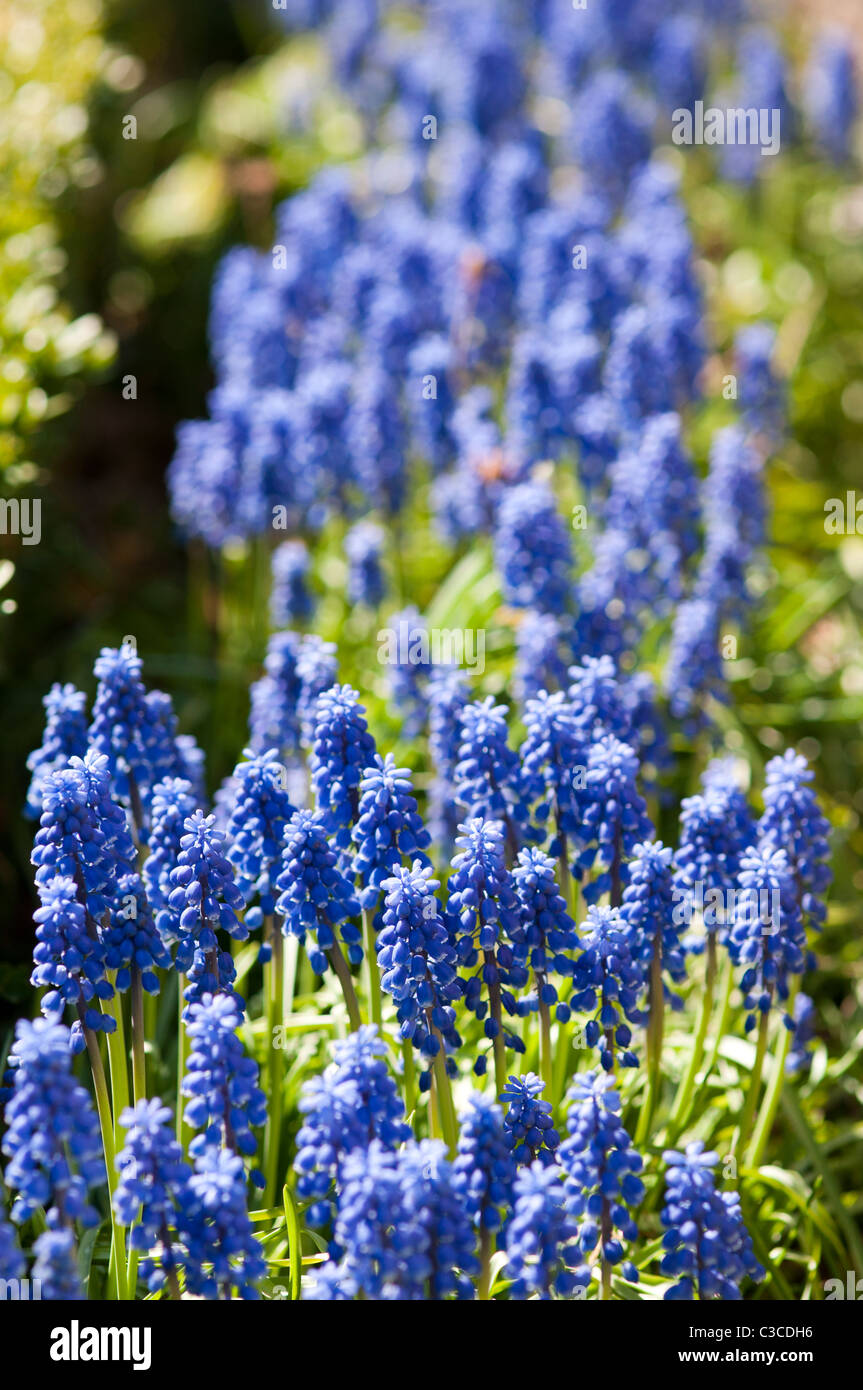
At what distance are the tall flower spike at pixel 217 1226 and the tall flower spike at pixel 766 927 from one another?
2041mm

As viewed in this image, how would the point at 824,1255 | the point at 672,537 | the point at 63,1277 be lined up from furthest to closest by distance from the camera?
1. the point at 672,537
2. the point at 824,1255
3. the point at 63,1277

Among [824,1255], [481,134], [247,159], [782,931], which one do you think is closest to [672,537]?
[782,931]

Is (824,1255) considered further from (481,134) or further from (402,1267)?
(481,134)

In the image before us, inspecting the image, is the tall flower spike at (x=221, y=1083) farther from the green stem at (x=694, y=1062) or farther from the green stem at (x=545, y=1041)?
the green stem at (x=694, y=1062)

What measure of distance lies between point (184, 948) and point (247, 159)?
417 inches

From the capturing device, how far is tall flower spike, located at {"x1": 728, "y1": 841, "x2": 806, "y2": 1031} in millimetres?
4895

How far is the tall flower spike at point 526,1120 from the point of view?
437 cm

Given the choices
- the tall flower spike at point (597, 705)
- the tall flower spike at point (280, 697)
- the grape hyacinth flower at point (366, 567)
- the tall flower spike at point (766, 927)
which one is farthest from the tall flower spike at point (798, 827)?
the grape hyacinth flower at point (366, 567)

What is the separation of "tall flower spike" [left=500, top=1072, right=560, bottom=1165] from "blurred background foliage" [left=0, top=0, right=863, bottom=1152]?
218cm

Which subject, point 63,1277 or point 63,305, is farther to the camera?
point 63,305

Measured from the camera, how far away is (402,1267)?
381 centimetres

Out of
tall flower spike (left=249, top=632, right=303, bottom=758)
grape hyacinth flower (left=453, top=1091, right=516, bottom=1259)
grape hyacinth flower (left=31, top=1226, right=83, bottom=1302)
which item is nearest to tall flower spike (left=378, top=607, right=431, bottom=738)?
tall flower spike (left=249, top=632, right=303, bottom=758)

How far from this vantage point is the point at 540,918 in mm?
4688
